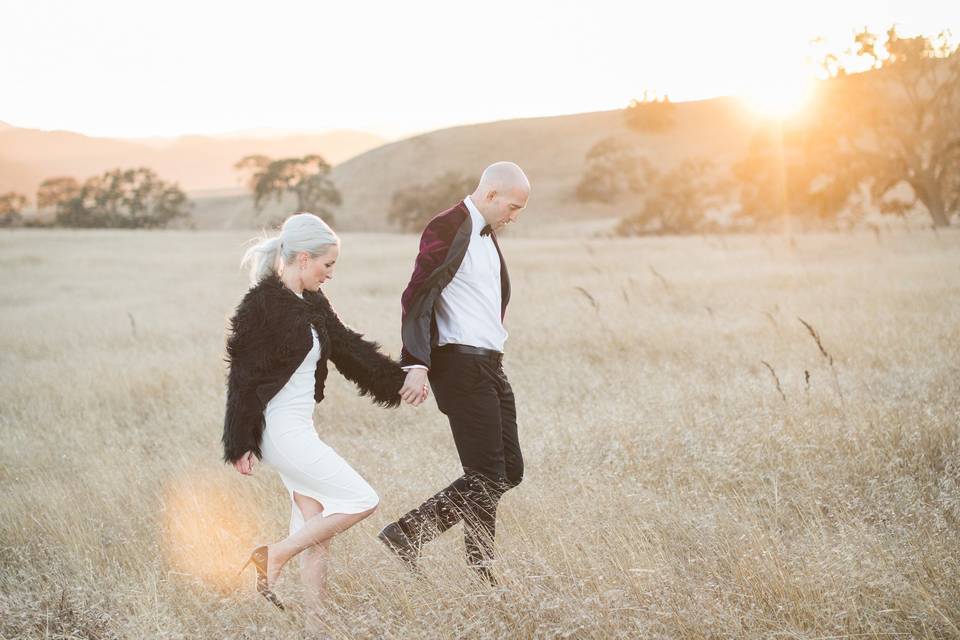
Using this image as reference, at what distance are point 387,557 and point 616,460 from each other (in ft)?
6.88

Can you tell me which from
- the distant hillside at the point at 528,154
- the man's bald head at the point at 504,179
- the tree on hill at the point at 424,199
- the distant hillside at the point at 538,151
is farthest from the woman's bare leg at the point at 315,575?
the distant hillside at the point at 538,151

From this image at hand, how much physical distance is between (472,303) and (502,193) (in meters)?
0.59

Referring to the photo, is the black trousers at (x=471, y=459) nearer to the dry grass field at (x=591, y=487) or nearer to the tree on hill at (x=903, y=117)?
the dry grass field at (x=591, y=487)

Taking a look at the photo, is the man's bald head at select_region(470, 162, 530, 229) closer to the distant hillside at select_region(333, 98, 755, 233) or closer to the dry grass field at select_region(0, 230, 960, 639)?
the dry grass field at select_region(0, 230, 960, 639)

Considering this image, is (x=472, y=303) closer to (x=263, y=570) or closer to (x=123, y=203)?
(x=263, y=570)

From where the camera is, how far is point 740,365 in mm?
8023

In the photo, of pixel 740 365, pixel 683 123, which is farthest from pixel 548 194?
pixel 740 365

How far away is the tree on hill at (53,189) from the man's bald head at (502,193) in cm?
8046

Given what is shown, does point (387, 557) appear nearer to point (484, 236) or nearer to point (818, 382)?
point (484, 236)

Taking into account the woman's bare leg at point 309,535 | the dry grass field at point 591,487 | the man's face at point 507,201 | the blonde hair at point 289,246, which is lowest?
the dry grass field at point 591,487

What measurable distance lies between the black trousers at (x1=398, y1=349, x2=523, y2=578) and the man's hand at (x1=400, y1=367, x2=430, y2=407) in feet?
0.48

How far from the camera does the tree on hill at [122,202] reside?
65.1 meters

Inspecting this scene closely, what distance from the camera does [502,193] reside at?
380 centimetres

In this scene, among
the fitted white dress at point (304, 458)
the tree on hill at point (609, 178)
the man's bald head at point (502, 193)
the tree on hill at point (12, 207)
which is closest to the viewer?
the fitted white dress at point (304, 458)
